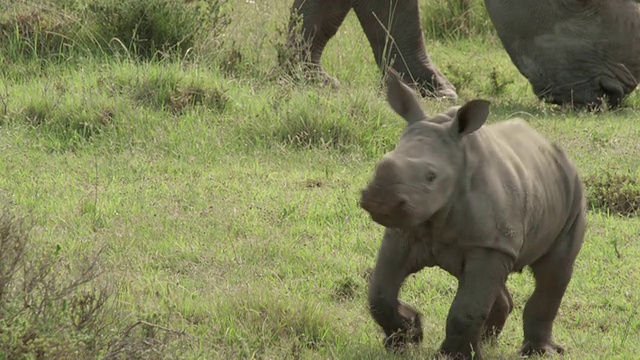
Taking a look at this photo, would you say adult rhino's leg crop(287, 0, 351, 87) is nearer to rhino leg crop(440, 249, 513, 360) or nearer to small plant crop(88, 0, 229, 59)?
small plant crop(88, 0, 229, 59)

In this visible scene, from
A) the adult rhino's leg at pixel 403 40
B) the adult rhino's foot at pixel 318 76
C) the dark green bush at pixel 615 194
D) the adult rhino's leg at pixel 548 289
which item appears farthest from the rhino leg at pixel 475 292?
the adult rhino's leg at pixel 403 40

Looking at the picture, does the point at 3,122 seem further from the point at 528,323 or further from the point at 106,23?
the point at 528,323

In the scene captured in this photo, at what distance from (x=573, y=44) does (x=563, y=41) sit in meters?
0.07

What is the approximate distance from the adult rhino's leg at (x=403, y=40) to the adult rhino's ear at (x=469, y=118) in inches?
210

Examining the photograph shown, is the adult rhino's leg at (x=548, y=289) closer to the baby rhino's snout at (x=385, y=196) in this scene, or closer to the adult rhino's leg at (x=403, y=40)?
the baby rhino's snout at (x=385, y=196)

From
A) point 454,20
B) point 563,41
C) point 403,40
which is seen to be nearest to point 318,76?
point 403,40

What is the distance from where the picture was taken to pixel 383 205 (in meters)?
4.39

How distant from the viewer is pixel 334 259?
641cm

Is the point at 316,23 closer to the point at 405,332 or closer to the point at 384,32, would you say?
the point at 384,32

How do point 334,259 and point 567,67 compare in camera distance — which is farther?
point 567,67

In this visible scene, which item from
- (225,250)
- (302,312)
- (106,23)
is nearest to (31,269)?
(302,312)

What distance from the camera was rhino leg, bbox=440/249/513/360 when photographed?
4.71 m

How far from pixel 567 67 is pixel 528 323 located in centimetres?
473

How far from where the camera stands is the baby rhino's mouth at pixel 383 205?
4375 mm
